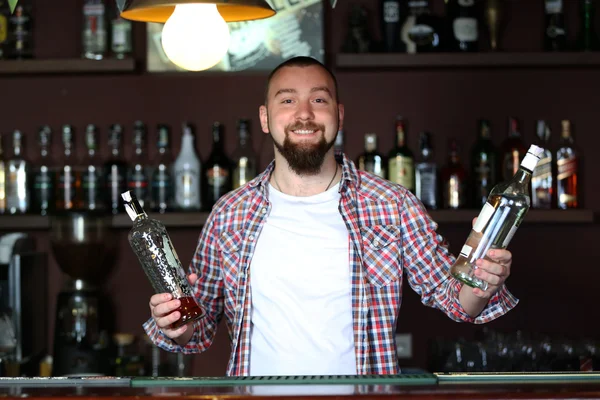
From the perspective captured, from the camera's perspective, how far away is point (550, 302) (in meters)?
3.03

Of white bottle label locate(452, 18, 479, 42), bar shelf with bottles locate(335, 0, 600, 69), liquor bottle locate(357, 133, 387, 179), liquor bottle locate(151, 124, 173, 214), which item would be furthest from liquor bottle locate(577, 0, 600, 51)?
liquor bottle locate(151, 124, 173, 214)

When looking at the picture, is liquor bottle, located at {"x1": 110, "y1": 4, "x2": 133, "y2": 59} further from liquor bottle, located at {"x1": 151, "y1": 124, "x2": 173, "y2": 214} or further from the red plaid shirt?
the red plaid shirt

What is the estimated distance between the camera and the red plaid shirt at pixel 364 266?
1.85m

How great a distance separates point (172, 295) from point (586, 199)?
6.37 ft

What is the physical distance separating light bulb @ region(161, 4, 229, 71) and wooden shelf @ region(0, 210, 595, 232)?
1.33 m

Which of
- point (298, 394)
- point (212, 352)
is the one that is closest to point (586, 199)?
point (212, 352)

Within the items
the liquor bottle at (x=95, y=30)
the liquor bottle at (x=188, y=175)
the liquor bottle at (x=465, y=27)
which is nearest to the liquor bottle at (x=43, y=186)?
the liquor bottle at (x=95, y=30)

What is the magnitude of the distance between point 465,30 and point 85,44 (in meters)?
1.29

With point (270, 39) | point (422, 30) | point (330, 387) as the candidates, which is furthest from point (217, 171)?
point (330, 387)

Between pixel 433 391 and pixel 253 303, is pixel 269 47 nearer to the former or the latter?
pixel 253 303

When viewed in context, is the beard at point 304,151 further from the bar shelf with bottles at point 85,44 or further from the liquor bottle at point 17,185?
the liquor bottle at point 17,185

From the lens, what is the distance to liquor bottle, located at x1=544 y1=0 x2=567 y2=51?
2.89 m

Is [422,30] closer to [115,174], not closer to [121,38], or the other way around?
[121,38]

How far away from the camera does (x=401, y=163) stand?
2.86 m
